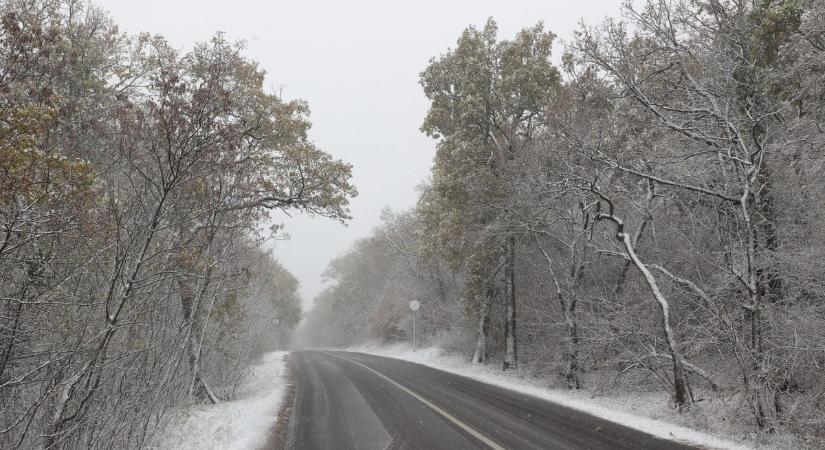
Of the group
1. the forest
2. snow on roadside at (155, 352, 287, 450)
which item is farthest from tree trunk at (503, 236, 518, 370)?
snow on roadside at (155, 352, 287, 450)

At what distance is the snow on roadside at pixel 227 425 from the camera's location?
7383 millimetres

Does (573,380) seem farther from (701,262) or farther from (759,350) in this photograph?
(759,350)

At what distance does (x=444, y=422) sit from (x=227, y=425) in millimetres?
4211

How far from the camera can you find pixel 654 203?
579 inches

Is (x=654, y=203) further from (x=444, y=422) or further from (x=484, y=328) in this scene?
(x=444, y=422)

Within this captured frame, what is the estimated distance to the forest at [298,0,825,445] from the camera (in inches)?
321

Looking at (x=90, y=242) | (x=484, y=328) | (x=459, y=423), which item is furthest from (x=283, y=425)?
(x=484, y=328)

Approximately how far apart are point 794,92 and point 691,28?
254 cm

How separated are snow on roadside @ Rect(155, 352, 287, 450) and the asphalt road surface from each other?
565 mm

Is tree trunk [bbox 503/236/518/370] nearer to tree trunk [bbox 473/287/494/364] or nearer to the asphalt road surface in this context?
tree trunk [bbox 473/287/494/364]

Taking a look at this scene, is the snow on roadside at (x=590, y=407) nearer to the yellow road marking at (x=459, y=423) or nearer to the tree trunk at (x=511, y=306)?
the tree trunk at (x=511, y=306)

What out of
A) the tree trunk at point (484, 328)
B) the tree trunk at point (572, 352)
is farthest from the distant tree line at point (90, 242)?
the tree trunk at point (484, 328)

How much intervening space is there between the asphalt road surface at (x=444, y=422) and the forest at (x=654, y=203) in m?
2.30

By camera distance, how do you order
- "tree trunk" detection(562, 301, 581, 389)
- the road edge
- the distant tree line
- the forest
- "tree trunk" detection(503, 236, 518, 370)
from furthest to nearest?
"tree trunk" detection(503, 236, 518, 370), "tree trunk" detection(562, 301, 581, 389), the forest, the road edge, the distant tree line
